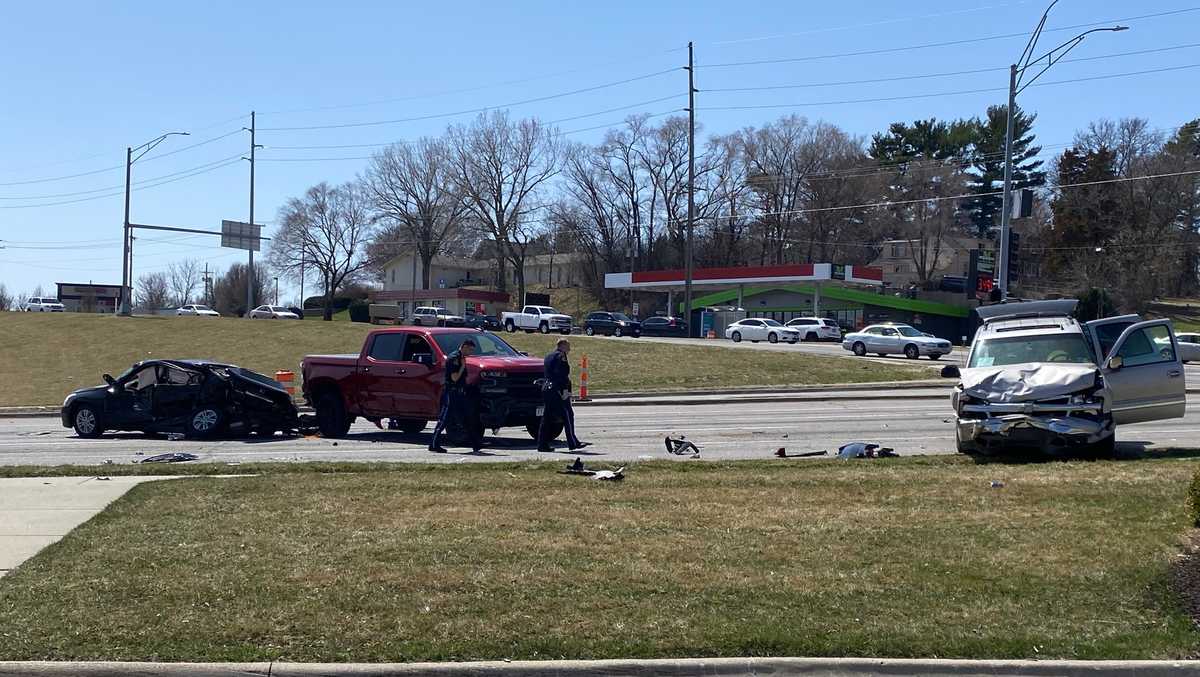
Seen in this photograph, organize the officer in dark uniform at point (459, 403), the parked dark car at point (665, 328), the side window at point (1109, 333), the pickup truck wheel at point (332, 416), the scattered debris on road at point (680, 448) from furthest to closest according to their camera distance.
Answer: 1. the parked dark car at point (665, 328)
2. the pickup truck wheel at point (332, 416)
3. the officer in dark uniform at point (459, 403)
4. the scattered debris on road at point (680, 448)
5. the side window at point (1109, 333)

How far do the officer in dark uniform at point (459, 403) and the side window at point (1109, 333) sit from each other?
8825mm

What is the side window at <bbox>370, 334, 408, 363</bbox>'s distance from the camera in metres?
19.0

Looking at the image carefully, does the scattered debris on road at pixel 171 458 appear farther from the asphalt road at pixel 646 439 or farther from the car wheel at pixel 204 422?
the car wheel at pixel 204 422

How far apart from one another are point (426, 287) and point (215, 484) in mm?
98488

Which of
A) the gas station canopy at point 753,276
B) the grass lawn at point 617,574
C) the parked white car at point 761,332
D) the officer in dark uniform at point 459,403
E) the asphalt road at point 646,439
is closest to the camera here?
the grass lawn at point 617,574

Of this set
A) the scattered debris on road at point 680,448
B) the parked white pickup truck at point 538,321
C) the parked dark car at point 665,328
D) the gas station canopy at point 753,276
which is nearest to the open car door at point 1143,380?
the scattered debris on road at point 680,448

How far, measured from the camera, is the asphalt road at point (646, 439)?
15617 mm

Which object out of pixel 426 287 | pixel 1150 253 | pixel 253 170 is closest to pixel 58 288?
pixel 426 287

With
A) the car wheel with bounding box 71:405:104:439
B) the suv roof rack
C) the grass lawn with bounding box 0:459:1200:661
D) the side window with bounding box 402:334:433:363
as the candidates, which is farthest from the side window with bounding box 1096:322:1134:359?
the car wheel with bounding box 71:405:104:439

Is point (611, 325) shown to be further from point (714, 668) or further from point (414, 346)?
point (714, 668)

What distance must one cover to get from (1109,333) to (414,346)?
35.5ft

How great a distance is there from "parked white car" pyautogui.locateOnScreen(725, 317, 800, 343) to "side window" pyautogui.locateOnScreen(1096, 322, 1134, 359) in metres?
44.1

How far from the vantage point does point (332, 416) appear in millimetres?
19500

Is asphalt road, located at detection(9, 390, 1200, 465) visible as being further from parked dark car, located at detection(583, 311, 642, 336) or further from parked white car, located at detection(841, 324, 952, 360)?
parked dark car, located at detection(583, 311, 642, 336)
